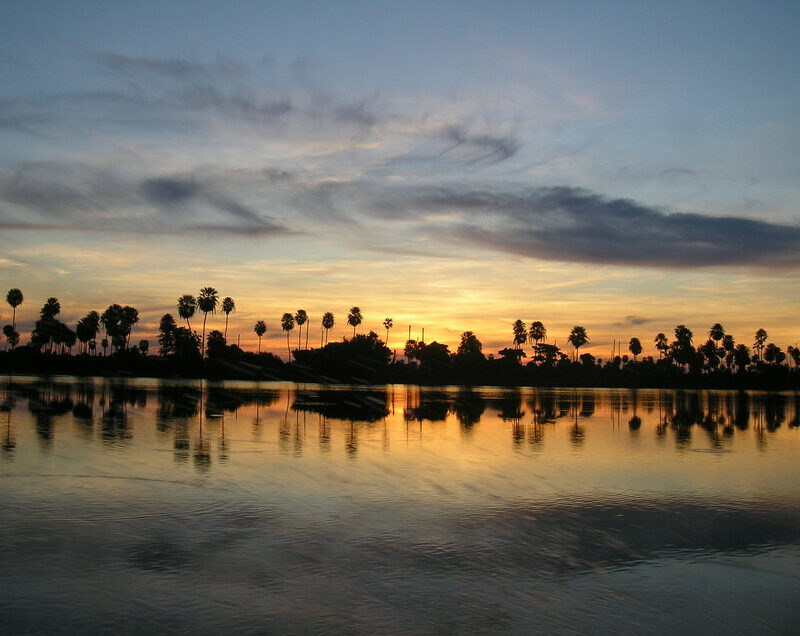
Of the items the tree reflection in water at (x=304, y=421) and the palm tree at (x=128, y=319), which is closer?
the tree reflection in water at (x=304, y=421)

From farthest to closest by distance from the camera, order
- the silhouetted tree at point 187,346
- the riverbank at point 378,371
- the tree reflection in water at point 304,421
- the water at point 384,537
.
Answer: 1. the silhouetted tree at point 187,346
2. the riverbank at point 378,371
3. the tree reflection in water at point 304,421
4. the water at point 384,537

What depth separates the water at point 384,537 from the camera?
10125 millimetres

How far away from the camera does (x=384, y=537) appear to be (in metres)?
14.1

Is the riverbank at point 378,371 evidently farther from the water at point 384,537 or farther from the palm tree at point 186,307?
the water at point 384,537

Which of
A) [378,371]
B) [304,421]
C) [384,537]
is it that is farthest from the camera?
→ [378,371]

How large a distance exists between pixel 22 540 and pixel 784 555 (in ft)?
47.3

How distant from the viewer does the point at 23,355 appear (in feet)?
534

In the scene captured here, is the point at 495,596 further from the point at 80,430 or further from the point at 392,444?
the point at 80,430

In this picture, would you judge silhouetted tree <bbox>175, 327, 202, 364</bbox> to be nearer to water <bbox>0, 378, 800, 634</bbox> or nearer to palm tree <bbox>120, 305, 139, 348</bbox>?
palm tree <bbox>120, 305, 139, 348</bbox>

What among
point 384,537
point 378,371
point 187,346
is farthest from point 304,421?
point 187,346

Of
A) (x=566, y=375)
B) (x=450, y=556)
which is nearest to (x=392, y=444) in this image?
(x=450, y=556)

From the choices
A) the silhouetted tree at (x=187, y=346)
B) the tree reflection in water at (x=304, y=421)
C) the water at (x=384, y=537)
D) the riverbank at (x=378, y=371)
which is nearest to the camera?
the water at (x=384, y=537)

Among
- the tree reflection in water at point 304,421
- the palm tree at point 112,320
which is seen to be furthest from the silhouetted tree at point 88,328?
the tree reflection in water at point 304,421

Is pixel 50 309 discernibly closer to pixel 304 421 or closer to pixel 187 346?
pixel 187 346
